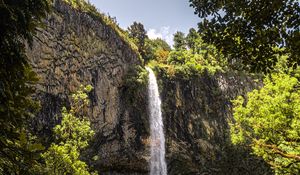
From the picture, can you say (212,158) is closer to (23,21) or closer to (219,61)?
(219,61)

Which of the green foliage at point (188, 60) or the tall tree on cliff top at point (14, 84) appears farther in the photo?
the green foliage at point (188, 60)

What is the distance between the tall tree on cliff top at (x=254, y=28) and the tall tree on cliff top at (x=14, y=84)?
2966 mm

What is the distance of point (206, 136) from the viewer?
111ft

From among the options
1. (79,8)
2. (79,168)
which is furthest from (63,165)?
(79,8)

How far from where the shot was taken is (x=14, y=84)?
561 centimetres

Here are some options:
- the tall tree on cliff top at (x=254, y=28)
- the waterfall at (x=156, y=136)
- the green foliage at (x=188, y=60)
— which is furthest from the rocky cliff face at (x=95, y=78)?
the tall tree on cliff top at (x=254, y=28)

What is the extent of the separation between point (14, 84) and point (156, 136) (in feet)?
84.4

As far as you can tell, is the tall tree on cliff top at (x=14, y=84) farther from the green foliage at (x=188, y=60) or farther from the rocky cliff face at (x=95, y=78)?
the green foliage at (x=188, y=60)

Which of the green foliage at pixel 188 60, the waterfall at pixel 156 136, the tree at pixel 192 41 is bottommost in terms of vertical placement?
the waterfall at pixel 156 136

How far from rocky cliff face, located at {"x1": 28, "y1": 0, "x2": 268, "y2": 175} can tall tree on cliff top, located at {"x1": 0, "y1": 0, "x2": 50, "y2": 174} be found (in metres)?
12.4

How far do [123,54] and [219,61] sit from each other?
58.3 feet

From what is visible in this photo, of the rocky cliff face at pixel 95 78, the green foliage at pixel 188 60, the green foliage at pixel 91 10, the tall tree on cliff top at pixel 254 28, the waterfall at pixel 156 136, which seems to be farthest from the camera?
the green foliage at pixel 188 60

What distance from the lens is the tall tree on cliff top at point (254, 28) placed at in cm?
448

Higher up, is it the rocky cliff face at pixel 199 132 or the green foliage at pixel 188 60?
the green foliage at pixel 188 60
